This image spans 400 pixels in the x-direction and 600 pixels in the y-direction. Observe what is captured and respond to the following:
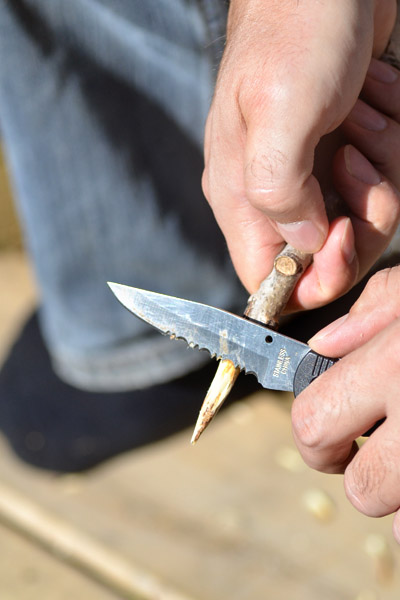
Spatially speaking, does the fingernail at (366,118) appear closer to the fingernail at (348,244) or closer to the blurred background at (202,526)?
the fingernail at (348,244)

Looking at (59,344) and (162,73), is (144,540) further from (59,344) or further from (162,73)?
(162,73)

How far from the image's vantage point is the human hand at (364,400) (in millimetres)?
523

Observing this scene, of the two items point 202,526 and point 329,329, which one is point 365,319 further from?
point 202,526

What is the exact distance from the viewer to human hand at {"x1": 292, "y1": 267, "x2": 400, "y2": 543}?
0.52m

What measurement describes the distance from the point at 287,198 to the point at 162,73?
0.69 metres

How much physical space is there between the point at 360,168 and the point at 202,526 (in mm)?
719

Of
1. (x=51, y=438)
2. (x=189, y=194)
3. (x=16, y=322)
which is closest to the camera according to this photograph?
(x=189, y=194)

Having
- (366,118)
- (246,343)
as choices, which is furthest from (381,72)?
(246,343)

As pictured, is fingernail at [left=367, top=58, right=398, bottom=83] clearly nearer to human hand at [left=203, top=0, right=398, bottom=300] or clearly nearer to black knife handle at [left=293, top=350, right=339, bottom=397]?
human hand at [left=203, top=0, right=398, bottom=300]

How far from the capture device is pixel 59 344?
1.41 meters

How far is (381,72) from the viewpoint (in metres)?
0.65

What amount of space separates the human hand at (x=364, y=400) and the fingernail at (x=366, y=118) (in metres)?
0.15

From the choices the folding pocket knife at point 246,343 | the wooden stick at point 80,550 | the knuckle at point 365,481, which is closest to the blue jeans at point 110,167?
the wooden stick at point 80,550

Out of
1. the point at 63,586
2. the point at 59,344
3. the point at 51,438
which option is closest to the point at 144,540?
the point at 63,586
